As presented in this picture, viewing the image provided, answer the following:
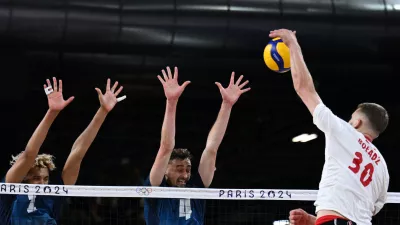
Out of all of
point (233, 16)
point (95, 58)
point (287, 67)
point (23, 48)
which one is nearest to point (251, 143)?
point (233, 16)

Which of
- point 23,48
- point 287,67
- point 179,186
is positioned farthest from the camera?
point 23,48

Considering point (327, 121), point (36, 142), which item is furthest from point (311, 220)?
point (36, 142)

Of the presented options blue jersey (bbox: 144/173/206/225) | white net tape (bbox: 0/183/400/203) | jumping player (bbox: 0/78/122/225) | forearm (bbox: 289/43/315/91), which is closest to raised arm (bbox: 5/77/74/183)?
jumping player (bbox: 0/78/122/225)

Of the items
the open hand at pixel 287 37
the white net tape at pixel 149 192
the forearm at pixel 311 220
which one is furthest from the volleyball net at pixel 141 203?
the open hand at pixel 287 37

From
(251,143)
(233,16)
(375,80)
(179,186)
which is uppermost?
(233,16)

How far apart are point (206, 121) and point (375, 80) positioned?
253 cm

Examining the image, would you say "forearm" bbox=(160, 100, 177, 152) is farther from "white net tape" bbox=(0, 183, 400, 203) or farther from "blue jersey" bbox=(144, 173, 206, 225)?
"blue jersey" bbox=(144, 173, 206, 225)

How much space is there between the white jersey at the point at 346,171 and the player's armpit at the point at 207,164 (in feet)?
7.65

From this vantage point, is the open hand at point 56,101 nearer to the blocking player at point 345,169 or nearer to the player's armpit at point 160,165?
the player's armpit at point 160,165

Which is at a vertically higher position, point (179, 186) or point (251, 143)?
point (251, 143)

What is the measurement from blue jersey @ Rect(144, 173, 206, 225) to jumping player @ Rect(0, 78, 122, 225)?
0.83 meters

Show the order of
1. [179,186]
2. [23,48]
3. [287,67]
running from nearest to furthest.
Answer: [287,67] → [179,186] → [23,48]

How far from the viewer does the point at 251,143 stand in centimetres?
1092

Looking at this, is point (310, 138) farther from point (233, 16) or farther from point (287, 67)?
point (287, 67)
